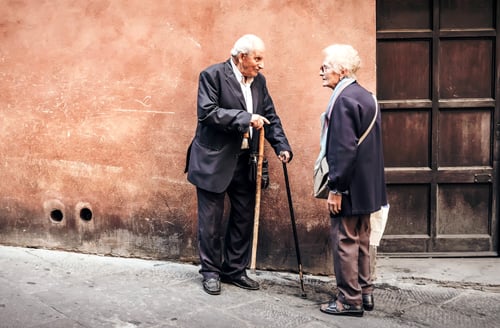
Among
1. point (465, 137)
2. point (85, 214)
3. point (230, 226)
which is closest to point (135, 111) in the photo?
point (85, 214)

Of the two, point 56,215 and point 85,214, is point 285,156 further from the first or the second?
point 56,215

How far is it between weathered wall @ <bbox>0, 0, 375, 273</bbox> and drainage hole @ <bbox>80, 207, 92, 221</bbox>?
0.04m

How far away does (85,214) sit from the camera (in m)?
5.59

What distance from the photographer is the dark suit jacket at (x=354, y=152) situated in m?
4.19

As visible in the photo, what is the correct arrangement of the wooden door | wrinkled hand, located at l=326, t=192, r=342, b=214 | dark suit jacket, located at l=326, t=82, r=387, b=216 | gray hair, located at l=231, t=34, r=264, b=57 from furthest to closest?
the wooden door, gray hair, located at l=231, t=34, r=264, b=57, wrinkled hand, located at l=326, t=192, r=342, b=214, dark suit jacket, located at l=326, t=82, r=387, b=216

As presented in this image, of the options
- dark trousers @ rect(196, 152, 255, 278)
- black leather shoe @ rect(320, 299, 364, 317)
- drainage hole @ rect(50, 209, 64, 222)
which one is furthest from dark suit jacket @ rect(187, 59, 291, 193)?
drainage hole @ rect(50, 209, 64, 222)

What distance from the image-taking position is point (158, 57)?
533 centimetres

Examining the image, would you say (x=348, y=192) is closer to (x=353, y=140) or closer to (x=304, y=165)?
(x=353, y=140)

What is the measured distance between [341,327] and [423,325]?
0.55m

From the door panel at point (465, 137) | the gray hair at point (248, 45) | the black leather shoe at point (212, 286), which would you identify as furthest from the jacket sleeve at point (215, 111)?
the door panel at point (465, 137)

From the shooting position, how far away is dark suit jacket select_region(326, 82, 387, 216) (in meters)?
4.19

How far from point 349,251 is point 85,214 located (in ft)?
7.63

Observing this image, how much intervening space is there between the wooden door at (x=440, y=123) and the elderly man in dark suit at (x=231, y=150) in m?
1.20

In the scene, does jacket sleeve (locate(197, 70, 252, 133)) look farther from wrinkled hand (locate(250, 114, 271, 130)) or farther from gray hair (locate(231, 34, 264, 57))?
gray hair (locate(231, 34, 264, 57))
